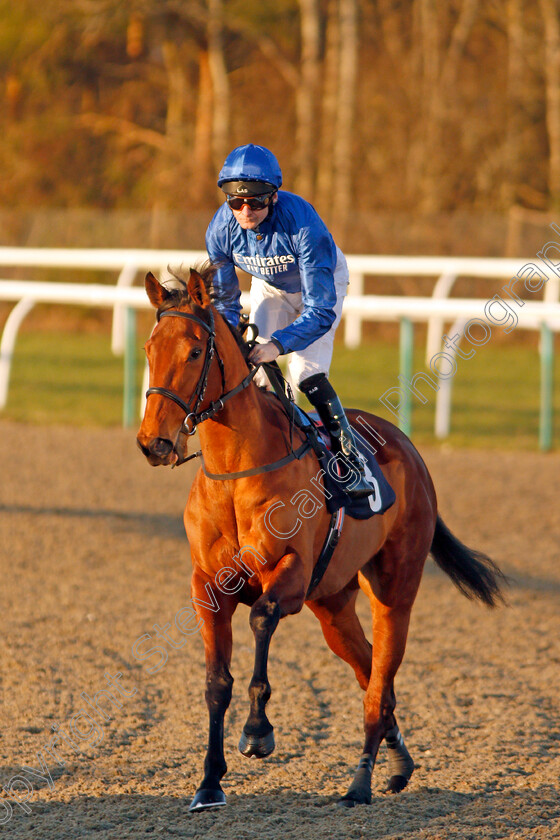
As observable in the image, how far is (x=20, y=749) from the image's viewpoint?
3.55m

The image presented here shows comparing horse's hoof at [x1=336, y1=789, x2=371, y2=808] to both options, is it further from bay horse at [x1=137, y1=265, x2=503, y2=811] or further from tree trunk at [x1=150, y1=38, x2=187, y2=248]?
Result: tree trunk at [x1=150, y1=38, x2=187, y2=248]

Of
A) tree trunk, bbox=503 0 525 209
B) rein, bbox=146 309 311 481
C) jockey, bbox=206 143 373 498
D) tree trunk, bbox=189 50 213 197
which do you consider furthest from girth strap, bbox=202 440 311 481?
tree trunk, bbox=189 50 213 197

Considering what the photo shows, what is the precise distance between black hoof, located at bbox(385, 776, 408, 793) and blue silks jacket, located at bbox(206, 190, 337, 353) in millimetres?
1404

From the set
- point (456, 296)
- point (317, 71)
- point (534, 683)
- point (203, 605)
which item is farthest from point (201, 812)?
point (317, 71)

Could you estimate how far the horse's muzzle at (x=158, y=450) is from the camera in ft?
8.79

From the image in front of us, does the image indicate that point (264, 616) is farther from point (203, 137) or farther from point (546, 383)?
point (203, 137)

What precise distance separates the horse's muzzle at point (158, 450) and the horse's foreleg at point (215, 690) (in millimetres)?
551

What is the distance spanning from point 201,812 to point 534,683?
1.88 meters

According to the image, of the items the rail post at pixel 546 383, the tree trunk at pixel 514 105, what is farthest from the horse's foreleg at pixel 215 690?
the tree trunk at pixel 514 105

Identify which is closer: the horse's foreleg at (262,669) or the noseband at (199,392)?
the noseband at (199,392)

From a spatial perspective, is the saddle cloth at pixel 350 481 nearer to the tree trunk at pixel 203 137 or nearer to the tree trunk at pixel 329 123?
the tree trunk at pixel 329 123

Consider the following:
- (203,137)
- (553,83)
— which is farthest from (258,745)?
(203,137)

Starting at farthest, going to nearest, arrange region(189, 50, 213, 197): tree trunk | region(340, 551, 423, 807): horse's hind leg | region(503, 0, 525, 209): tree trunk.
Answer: region(189, 50, 213, 197): tree trunk, region(503, 0, 525, 209): tree trunk, region(340, 551, 423, 807): horse's hind leg

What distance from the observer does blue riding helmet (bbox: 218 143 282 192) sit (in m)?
3.15
